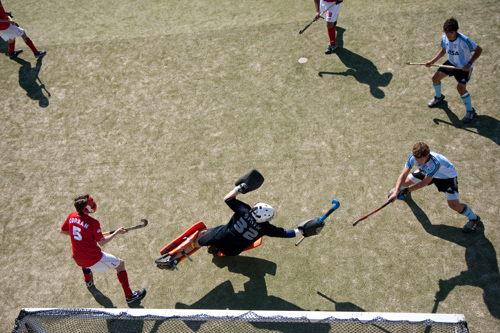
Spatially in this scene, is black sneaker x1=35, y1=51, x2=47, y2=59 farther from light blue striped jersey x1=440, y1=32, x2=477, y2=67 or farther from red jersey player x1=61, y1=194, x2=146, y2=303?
light blue striped jersey x1=440, y1=32, x2=477, y2=67

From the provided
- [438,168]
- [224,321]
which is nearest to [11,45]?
[224,321]

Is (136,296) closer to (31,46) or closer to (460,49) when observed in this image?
(460,49)

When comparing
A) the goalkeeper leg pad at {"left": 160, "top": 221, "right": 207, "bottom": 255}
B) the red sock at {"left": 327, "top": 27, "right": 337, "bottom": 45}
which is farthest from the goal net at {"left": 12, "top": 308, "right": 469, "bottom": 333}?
the red sock at {"left": 327, "top": 27, "right": 337, "bottom": 45}

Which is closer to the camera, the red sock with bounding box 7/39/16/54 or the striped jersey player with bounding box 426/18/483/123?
the striped jersey player with bounding box 426/18/483/123

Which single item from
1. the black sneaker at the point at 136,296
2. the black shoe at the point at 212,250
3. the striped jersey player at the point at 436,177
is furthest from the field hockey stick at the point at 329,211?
the black sneaker at the point at 136,296

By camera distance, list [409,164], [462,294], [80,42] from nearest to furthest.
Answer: [462,294] → [409,164] → [80,42]

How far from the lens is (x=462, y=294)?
4.66m

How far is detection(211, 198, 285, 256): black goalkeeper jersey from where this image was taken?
4926 mm

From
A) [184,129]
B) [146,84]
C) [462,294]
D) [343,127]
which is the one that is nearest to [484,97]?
[343,127]

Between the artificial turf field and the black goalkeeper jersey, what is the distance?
0.43 meters

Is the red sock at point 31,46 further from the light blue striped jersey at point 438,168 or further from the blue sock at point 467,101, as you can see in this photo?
the blue sock at point 467,101

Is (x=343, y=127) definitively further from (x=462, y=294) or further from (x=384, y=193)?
(x=462, y=294)

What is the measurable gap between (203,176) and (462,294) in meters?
4.02

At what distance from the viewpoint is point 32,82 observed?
8430 mm
